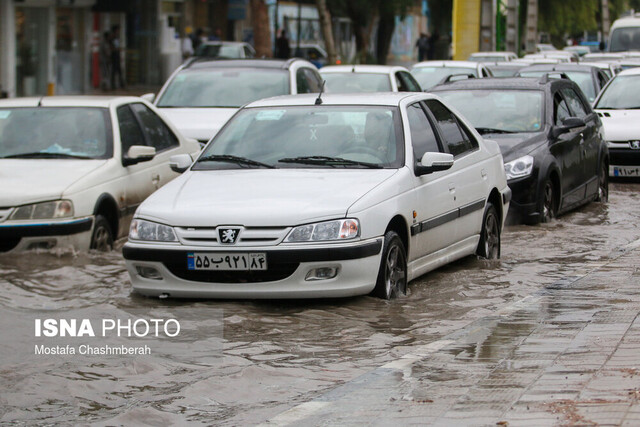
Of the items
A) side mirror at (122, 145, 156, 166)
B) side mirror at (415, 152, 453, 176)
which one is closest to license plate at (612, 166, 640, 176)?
side mirror at (122, 145, 156, 166)

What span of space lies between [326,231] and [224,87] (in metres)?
8.75

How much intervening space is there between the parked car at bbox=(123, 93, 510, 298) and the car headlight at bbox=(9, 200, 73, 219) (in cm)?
120

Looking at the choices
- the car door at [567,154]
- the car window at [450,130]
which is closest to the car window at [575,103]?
the car door at [567,154]

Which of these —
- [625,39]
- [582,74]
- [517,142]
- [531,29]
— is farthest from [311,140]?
[531,29]

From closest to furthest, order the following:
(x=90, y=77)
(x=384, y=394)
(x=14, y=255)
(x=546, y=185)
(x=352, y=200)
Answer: (x=384, y=394), (x=352, y=200), (x=14, y=255), (x=546, y=185), (x=90, y=77)

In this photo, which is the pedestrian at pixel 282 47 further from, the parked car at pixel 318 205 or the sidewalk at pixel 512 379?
the sidewalk at pixel 512 379

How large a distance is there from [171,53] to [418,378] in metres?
42.7

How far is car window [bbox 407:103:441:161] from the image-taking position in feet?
30.2

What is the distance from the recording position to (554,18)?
6225 centimetres

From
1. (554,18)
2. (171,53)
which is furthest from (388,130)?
(554,18)

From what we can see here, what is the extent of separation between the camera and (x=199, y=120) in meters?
15.5

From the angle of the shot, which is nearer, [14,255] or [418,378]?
[418,378]

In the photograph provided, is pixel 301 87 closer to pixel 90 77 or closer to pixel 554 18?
pixel 90 77

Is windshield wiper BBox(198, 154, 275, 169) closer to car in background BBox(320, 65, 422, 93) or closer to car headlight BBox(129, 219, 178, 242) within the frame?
car headlight BBox(129, 219, 178, 242)
